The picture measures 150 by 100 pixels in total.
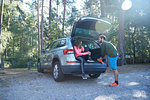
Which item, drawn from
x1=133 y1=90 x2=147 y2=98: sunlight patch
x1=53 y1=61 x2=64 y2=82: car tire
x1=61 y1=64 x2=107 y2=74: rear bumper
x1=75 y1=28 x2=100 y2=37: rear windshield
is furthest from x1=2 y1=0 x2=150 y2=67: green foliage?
x1=133 y1=90 x2=147 y2=98: sunlight patch

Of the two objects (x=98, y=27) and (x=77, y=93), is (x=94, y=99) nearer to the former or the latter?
(x=77, y=93)

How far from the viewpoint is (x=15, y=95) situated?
12.4 ft

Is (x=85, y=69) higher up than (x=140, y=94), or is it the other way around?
(x=85, y=69)

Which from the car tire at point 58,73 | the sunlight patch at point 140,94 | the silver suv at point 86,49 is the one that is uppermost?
the silver suv at point 86,49

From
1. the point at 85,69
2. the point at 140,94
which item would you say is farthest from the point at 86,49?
the point at 140,94

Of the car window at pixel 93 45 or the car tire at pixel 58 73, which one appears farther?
the car window at pixel 93 45

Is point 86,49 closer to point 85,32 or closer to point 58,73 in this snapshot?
point 85,32

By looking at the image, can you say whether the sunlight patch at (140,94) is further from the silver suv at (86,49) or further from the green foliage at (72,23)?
the green foliage at (72,23)

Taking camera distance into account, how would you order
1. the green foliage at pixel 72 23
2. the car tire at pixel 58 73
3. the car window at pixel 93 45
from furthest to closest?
the green foliage at pixel 72 23, the car window at pixel 93 45, the car tire at pixel 58 73

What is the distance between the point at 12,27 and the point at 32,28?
372 cm

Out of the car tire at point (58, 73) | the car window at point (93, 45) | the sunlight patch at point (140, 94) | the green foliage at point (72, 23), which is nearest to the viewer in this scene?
the sunlight patch at point (140, 94)

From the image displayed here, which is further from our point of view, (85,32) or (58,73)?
(85,32)

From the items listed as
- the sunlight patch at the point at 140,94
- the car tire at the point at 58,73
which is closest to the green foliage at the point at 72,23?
the car tire at the point at 58,73

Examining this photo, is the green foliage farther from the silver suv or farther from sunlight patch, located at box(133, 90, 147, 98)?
sunlight patch, located at box(133, 90, 147, 98)
